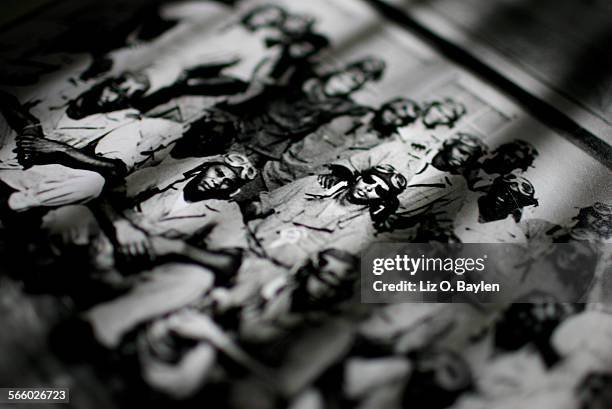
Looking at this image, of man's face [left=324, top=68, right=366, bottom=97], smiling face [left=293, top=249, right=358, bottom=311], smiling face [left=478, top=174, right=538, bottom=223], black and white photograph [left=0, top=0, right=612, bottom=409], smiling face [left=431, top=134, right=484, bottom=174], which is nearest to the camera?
black and white photograph [left=0, top=0, right=612, bottom=409]

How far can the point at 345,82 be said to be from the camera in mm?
1725

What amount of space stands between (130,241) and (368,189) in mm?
719

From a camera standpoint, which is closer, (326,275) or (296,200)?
(326,275)

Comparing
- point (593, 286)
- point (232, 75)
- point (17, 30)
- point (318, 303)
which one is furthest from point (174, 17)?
point (593, 286)

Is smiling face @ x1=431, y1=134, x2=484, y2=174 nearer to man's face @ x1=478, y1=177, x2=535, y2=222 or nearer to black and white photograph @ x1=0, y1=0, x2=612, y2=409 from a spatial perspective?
black and white photograph @ x1=0, y1=0, x2=612, y2=409

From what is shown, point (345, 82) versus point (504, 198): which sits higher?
point (345, 82)

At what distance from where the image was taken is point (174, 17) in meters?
1.90

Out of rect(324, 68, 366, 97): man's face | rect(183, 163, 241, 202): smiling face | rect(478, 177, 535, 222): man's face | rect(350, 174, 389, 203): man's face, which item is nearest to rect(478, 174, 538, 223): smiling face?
rect(478, 177, 535, 222): man's face

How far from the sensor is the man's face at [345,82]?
1.70 m

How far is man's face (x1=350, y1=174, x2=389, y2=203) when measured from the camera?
1399mm

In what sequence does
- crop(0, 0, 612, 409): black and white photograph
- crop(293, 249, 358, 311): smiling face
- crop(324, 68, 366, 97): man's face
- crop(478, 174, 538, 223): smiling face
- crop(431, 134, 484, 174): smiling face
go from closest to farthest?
crop(0, 0, 612, 409): black and white photograph < crop(293, 249, 358, 311): smiling face < crop(478, 174, 538, 223): smiling face < crop(431, 134, 484, 174): smiling face < crop(324, 68, 366, 97): man's face

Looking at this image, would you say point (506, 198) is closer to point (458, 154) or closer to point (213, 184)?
point (458, 154)

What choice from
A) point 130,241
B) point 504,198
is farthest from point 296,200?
point 504,198

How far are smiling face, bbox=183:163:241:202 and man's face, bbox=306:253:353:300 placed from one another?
354 mm
